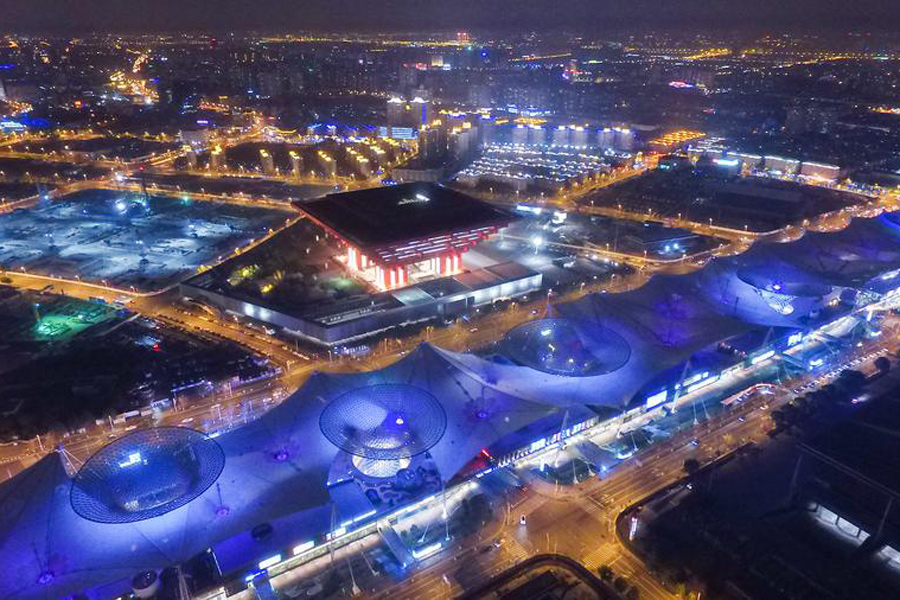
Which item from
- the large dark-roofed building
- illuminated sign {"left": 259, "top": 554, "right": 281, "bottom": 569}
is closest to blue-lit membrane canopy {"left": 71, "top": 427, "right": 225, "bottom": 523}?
illuminated sign {"left": 259, "top": 554, "right": 281, "bottom": 569}

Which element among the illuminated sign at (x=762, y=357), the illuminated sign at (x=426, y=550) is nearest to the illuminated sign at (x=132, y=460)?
the illuminated sign at (x=426, y=550)

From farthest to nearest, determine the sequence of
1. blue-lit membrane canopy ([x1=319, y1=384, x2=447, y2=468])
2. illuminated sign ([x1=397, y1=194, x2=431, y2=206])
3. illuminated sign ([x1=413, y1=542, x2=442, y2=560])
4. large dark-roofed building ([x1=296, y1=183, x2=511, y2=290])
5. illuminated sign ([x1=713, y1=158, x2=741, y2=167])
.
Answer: illuminated sign ([x1=713, y1=158, x2=741, y2=167]), illuminated sign ([x1=397, y1=194, x2=431, y2=206]), large dark-roofed building ([x1=296, y1=183, x2=511, y2=290]), blue-lit membrane canopy ([x1=319, y1=384, x2=447, y2=468]), illuminated sign ([x1=413, y1=542, x2=442, y2=560])

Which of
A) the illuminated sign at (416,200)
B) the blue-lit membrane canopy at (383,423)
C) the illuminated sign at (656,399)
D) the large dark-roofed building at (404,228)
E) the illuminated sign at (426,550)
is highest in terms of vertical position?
the illuminated sign at (416,200)

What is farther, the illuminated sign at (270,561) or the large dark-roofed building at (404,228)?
the large dark-roofed building at (404,228)

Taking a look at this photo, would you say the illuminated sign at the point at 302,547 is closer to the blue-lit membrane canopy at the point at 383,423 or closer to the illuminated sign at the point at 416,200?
the blue-lit membrane canopy at the point at 383,423

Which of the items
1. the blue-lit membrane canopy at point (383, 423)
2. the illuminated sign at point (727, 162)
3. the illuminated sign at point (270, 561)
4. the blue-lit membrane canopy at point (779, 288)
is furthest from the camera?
the illuminated sign at point (727, 162)

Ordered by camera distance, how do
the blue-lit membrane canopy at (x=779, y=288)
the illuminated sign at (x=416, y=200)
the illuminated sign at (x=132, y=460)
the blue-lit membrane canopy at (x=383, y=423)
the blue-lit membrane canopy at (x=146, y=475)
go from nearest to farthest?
1. the blue-lit membrane canopy at (x=146, y=475)
2. the illuminated sign at (x=132, y=460)
3. the blue-lit membrane canopy at (x=383, y=423)
4. the blue-lit membrane canopy at (x=779, y=288)
5. the illuminated sign at (x=416, y=200)

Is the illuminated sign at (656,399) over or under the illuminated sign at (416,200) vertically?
under

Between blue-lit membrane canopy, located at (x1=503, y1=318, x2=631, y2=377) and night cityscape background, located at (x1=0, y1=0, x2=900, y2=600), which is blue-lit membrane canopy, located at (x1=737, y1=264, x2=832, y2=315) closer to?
night cityscape background, located at (x1=0, y1=0, x2=900, y2=600)
